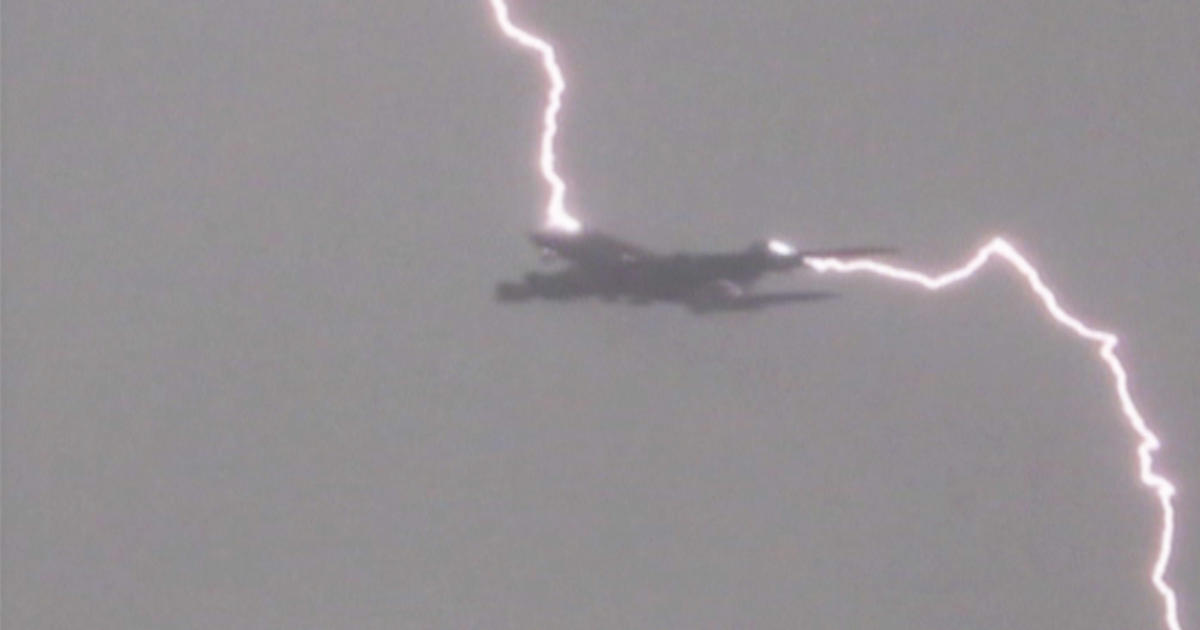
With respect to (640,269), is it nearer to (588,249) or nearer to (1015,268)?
(588,249)

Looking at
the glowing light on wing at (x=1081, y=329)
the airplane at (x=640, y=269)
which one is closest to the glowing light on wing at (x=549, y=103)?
the airplane at (x=640, y=269)

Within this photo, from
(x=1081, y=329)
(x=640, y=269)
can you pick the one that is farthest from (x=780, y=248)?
(x=1081, y=329)

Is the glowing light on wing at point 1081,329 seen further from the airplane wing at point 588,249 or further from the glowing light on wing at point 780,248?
the airplane wing at point 588,249

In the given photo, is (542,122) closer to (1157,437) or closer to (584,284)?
(584,284)

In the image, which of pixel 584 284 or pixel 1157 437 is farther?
pixel 1157 437

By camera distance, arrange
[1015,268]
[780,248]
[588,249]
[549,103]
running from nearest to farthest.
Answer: [588,249]
[780,248]
[549,103]
[1015,268]

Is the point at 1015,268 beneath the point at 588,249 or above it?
above

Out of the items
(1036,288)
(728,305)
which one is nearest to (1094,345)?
(1036,288)
